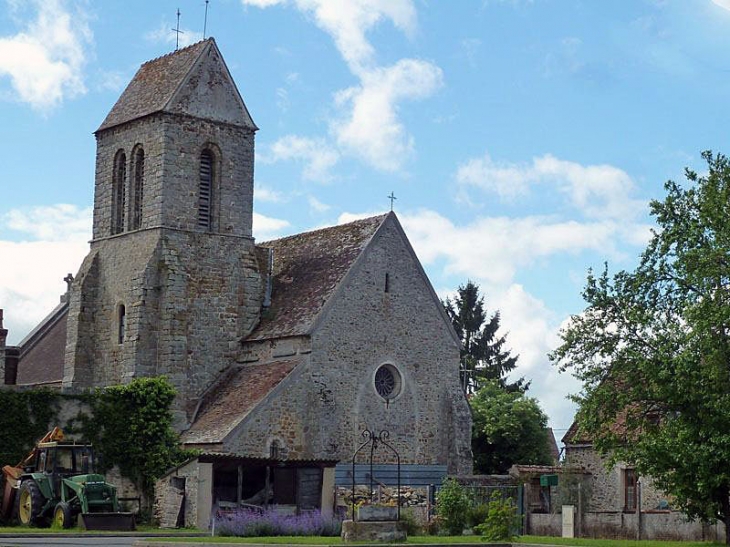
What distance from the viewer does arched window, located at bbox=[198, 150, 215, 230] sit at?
48.5m

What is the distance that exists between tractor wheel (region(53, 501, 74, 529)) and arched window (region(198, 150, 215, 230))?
1524 cm

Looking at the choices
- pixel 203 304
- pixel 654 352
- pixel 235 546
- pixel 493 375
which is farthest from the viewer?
pixel 493 375

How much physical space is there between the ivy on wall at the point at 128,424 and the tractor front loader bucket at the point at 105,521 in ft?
22.6

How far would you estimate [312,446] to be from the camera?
4434cm

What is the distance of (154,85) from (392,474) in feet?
55.1

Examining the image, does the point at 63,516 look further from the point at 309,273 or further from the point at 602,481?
the point at 602,481

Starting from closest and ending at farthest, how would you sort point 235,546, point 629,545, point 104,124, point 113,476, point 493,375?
point 235,546 < point 629,545 < point 113,476 < point 104,124 < point 493,375

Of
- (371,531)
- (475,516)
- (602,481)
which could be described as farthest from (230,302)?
(371,531)

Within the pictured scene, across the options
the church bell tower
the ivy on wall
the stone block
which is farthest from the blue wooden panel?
the stone block

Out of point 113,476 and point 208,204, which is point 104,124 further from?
point 113,476

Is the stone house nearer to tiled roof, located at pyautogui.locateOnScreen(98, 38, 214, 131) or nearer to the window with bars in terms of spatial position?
the window with bars

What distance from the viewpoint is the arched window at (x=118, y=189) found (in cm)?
4975

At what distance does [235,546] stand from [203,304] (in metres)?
21.9

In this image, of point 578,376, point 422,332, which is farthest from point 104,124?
point 578,376
